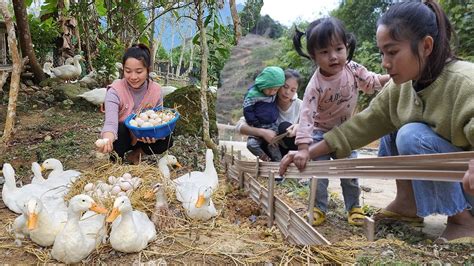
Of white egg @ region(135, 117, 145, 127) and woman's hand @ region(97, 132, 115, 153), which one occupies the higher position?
white egg @ region(135, 117, 145, 127)

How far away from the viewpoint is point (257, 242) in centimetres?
188

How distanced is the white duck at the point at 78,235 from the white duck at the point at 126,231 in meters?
0.07

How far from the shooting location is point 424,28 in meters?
1.64

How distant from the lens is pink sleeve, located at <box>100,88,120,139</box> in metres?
2.98

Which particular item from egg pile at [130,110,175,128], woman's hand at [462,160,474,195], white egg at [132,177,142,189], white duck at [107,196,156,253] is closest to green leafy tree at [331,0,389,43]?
egg pile at [130,110,175,128]

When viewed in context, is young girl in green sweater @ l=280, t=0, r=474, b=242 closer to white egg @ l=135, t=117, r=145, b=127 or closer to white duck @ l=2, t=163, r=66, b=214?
white egg @ l=135, t=117, r=145, b=127

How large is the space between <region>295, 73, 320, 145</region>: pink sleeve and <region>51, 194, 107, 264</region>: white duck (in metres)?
0.97

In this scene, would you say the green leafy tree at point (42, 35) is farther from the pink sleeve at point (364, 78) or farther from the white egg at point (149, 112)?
the pink sleeve at point (364, 78)

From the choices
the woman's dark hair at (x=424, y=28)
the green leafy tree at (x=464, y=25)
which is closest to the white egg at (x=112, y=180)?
the woman's dark hair at (x=424, y=28)

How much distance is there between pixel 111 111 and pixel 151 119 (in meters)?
0.32

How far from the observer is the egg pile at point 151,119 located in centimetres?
293

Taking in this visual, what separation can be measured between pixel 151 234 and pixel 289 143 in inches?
65.2

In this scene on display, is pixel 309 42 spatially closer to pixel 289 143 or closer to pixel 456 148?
pixel 456 148

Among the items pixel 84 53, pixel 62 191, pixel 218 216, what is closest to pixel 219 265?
pixel 218 216
